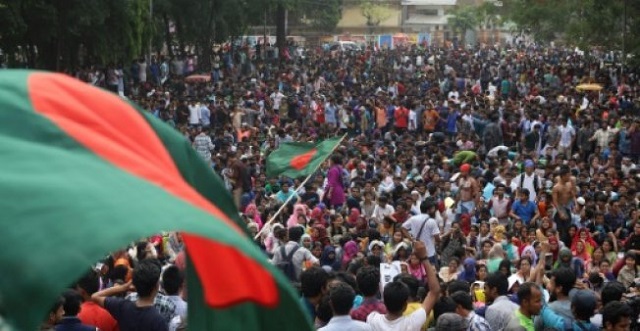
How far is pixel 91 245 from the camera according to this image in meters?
2.98

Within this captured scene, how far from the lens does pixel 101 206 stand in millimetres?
3188

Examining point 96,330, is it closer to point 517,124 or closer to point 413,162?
point 413,162

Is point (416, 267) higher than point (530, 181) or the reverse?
higher

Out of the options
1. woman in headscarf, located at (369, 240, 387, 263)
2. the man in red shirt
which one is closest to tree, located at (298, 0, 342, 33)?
woman in headscarf, located at (369, 240, 387, 263)

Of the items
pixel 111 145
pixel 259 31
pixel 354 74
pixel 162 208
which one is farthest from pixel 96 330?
pixel 259 31

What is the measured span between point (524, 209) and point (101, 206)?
11061 mm

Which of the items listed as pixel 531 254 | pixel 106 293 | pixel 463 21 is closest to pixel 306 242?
pixel 531 254

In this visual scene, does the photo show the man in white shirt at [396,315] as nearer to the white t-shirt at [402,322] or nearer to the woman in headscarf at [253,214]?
Result: the white t-shirt at [402,322]

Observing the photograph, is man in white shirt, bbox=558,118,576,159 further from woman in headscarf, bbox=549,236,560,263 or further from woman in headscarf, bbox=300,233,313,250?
woman in headscarf, bbox=300,233,313,250

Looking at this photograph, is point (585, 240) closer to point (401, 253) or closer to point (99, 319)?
point (401, 253)

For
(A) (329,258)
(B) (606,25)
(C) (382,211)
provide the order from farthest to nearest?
(B) (606,25)
(C) (382,211)
(A) (329,258)

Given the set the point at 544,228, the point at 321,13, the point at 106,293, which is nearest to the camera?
the point at 106,293

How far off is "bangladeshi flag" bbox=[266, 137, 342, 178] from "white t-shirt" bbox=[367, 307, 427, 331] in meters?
8.04

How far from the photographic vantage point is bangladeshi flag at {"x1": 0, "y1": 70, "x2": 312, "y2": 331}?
2.94 metres
